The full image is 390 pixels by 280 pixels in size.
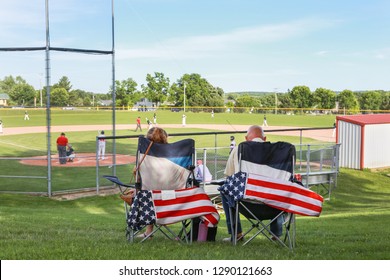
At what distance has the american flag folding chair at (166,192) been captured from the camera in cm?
554

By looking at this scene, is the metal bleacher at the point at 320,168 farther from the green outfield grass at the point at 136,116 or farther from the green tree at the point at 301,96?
Result: the green tree at the point at 301,96

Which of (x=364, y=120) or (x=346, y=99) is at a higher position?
(x=346, y=99)

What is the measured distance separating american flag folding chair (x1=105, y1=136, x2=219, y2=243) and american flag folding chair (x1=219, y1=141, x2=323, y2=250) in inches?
12.3

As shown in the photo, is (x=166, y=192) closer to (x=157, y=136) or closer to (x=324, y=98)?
Result: (x=157, y=136)

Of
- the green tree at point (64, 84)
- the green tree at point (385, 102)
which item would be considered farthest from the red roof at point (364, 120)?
the green tree at point (385, 102)

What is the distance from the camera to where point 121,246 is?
525 centimetres

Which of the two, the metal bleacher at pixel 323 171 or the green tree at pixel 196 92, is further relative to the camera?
the green tree at pixel 196 92

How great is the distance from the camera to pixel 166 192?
5.60 m

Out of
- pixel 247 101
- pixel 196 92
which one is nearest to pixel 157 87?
pixel 196 92

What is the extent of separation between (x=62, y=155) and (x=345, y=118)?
500 inches

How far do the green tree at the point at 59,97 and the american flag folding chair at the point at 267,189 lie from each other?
454 inches

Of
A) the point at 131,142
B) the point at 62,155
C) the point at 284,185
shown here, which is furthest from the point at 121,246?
the point at 131,142

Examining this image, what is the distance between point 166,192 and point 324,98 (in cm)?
10757

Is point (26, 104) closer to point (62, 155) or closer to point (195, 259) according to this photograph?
point (62, 155)
